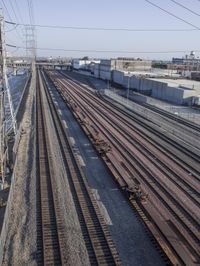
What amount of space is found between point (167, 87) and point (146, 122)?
753 inches

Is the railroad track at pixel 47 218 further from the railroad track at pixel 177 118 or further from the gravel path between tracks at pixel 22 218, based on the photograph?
the railroad track at pixel 177 118

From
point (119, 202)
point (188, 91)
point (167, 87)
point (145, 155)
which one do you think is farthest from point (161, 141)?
point (167, 87)

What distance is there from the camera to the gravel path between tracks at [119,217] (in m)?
12.3

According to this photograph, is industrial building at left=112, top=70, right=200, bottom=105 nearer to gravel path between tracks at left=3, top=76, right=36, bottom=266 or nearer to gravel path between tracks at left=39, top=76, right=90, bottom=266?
gravel path between tracks at left=39, top=76, right=90, bottom=266

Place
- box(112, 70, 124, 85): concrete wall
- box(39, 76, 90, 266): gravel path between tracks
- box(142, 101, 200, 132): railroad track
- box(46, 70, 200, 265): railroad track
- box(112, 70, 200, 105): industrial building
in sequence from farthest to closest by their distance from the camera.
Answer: box(112, 70, 124, 85): concrete wall, box(112, 70, 200, 105): industrial building, box(142, 101, 200, 132): railroad track, box(46, 70, 200, 265): railroad track, box(39, 76, 90, 266): gravel path between tracks

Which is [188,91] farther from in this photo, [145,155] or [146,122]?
[145,155]

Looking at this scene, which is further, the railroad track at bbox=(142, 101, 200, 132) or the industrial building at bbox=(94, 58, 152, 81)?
the industrial building at bbox=(94, 58, 152, 81)

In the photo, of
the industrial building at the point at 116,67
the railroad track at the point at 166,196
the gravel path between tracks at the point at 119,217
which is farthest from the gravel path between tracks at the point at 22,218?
the industrial building at the point at 116,67

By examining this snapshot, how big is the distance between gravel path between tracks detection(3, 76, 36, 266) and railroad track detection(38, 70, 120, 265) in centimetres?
195

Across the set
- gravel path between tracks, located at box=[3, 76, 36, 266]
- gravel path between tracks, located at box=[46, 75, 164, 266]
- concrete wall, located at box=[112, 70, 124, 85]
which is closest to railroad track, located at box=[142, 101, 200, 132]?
gravel path between tracks, located at box=[46, 75, 164, 266]

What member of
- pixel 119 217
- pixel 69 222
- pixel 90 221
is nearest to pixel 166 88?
pixel 119 217

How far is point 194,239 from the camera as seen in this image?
526 inches

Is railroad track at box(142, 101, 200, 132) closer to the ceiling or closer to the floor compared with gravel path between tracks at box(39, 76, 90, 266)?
closer to the ceiling

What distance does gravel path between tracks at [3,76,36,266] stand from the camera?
12.1 meters
